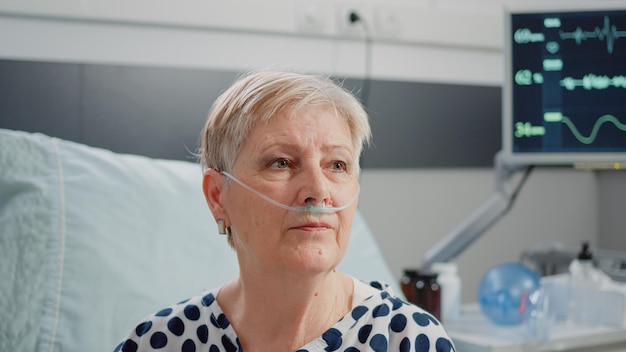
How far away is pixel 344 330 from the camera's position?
1.07 m

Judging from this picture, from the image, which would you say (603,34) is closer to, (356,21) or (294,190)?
(356,21)

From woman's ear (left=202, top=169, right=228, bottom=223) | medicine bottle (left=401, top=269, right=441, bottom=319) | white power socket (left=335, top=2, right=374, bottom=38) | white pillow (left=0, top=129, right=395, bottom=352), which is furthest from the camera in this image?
white power socket (left=335, top=2, right=374, bottom=38)

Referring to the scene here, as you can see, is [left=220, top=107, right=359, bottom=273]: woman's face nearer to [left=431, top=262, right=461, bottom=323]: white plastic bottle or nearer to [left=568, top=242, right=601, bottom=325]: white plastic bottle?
[left=431, top=262, right=461, bottom=323]: white plastic bottle

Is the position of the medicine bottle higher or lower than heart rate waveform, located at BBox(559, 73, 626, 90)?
lower

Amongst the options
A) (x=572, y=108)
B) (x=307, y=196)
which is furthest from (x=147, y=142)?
(x=572, y=108)

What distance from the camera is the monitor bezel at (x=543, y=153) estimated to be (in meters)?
1.86

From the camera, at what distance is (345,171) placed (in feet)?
3.40

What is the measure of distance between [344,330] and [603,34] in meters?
1.26

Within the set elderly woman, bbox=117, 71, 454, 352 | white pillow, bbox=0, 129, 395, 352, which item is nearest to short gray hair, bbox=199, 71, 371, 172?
elderly woman, bbox=117, 71, 454, 352

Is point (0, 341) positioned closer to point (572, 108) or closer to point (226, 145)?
point (226, 145)

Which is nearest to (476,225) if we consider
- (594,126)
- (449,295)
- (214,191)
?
(449,295)

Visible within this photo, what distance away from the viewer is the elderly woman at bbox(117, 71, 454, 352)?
966mm

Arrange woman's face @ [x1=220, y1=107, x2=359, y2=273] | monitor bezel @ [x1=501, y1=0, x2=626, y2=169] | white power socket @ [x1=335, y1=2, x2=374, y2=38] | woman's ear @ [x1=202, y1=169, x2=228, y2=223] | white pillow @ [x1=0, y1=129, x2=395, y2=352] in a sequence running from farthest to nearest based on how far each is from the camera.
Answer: white power socket @ [x1=335, y1=2, x2=374, y2=38]
monitor bezel @ [x1=501, y1=0, x2=626, y2=169]
white pillow @ [x1=0, y1=129, x2=395, y2=352]
woman's ear @ [x1=202, y1=169, x2=228, y2=223]
woman's face @ [x1=220, y1=107, x2=359, y2=273]

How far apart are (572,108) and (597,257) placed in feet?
1.69
